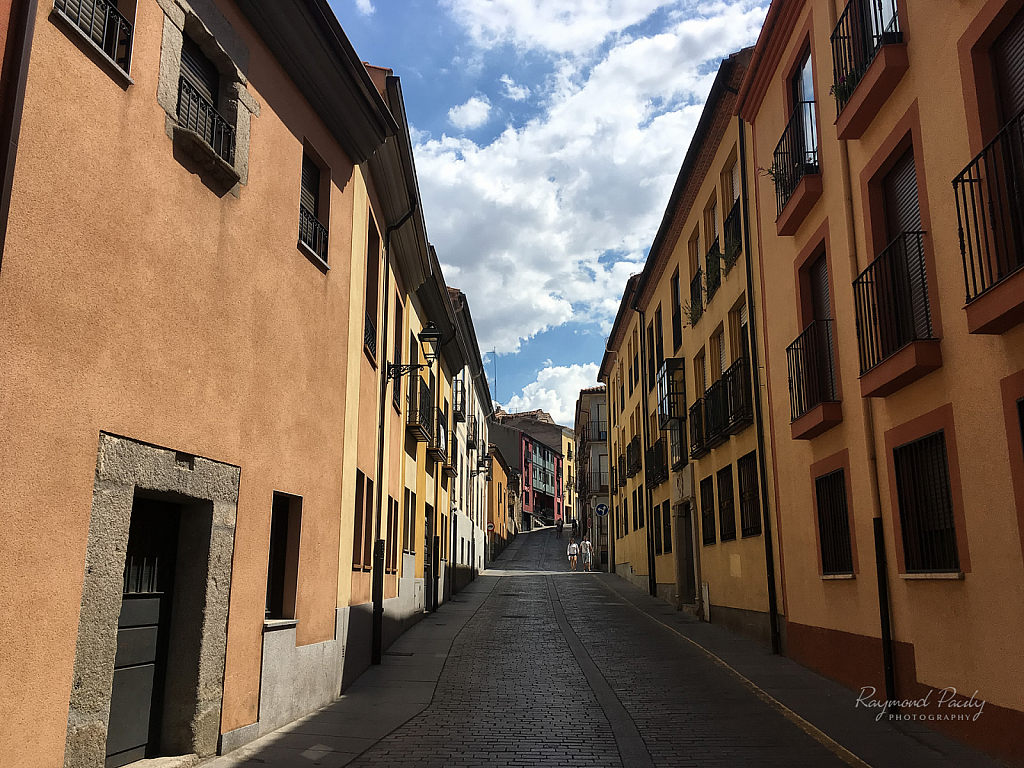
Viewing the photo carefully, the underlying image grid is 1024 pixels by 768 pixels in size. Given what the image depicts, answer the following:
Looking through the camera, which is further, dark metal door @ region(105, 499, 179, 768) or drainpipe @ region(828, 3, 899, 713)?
drainpipe @ region(828, 3, 899, 713)

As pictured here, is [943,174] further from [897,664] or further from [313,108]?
[313,108]

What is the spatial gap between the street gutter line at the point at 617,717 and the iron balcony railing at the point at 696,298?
7.59 meters

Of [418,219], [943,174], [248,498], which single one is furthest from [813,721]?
[418,219]

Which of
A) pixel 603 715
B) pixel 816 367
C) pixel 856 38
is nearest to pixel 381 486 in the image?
pixel 603 715

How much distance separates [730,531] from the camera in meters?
15.7

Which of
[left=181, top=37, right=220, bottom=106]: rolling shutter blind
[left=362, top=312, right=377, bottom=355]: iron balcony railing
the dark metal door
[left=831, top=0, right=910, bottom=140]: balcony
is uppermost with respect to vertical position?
[left=831, top=0, right=910, bottom=140]: balcony

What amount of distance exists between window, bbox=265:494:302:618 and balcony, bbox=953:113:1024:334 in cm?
626

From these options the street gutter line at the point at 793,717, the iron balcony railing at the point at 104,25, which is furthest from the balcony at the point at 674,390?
the iron balcony railing at the point at 104,25

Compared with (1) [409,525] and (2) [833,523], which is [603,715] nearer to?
(2) [833,523]

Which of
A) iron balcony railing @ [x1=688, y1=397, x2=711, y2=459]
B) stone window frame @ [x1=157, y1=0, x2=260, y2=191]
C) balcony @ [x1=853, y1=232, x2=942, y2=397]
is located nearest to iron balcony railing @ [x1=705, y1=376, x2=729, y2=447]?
iron balcony railing @ [x1=688, y1=397, x2=711, y2=459]

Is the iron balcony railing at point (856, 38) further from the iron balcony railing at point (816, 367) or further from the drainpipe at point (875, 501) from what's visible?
the iron balcony railing at point (816, 367)

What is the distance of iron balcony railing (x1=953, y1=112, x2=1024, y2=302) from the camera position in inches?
236

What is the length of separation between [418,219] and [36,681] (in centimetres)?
1045

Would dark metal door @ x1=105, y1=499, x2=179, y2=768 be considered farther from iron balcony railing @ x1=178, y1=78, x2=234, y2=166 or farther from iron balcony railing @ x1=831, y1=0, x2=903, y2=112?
iron balcony railing @ x1=831, y1=0, x2=903, y2=112
